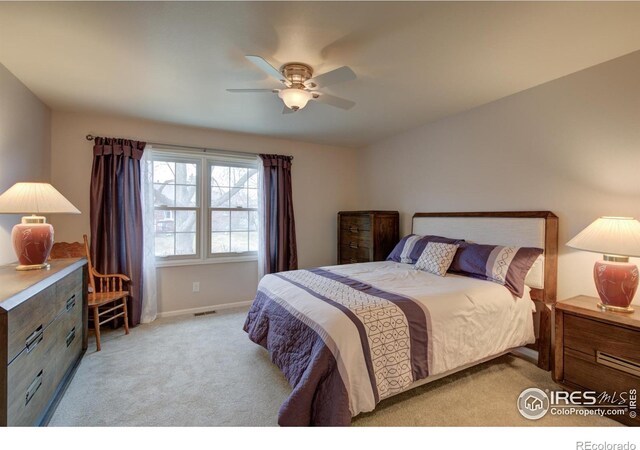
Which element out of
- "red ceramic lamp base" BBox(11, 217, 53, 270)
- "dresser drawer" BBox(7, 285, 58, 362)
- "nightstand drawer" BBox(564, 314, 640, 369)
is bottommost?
Answer: "nightstand drawer" BBox(564, 314, 640, 369)

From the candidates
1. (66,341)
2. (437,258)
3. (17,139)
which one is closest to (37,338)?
(66,341)

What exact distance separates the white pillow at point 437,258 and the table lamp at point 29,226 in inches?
124

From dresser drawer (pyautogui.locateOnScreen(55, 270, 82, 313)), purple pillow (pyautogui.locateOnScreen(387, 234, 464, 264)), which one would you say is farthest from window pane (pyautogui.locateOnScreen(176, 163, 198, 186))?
purple pillow (pyautogui.locateOnScreen(387, 234, 464, 264))

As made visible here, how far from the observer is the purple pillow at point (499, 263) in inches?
92.6

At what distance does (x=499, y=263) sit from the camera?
2.45 m

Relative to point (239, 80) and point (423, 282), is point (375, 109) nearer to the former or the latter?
point (239, 80)

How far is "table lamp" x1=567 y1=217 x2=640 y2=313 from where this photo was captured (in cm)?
178

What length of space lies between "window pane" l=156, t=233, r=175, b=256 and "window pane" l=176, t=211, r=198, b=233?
0.50 ft

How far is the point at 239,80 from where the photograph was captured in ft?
7.75

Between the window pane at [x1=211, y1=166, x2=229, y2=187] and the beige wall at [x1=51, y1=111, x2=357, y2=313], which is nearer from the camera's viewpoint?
the beige wall at [x1=51, y1=111, x2=357, y2=313]

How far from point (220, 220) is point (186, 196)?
1.72 ft

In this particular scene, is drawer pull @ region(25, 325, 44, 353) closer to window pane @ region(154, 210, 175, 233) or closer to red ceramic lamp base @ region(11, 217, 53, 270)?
red ceramic lamp base @ region(11, 217, 53, 270)

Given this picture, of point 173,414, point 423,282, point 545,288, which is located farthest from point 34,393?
point 545,288

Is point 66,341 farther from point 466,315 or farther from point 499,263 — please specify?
point 499,263
